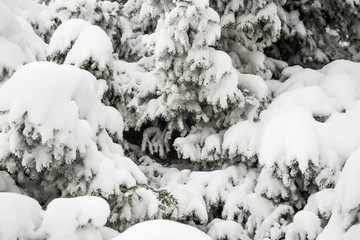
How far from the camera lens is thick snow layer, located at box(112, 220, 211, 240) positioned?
1968 millimetres

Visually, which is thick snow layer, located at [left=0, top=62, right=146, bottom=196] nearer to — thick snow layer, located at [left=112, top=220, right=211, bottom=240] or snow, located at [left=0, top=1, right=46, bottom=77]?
snow, located at [left=0, top=1, right=46, bottom=77]

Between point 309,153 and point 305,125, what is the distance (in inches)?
15.1

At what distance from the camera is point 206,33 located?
185 inches

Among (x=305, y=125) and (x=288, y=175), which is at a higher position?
(x=305, y=125)

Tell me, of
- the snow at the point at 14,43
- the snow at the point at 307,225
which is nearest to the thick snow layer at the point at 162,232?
the snow at the point at 307,225

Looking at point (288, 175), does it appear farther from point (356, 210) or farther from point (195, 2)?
point (195, 2)

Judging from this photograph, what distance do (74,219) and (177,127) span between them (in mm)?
2716

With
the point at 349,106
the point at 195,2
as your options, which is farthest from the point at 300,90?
the point at 195,2

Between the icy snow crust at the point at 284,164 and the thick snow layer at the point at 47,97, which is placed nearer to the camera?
the thick snow layer at the point at 47,97

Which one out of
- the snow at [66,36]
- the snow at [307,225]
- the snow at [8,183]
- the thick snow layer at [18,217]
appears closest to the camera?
the thick snow layer at [18,217]

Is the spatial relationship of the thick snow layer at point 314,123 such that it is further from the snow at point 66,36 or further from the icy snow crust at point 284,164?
the snow at point 66,36

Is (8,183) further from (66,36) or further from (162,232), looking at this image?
(162,232)

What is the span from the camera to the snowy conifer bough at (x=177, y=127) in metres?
3.20

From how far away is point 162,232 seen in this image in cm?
199
